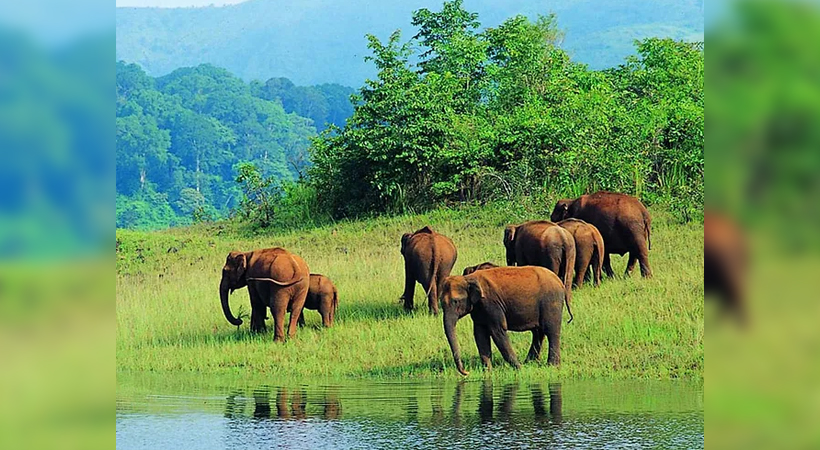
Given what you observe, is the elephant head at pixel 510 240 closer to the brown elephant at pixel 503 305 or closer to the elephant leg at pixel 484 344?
the brown elephant at pixel 503 305

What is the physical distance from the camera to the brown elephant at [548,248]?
13.0 meters

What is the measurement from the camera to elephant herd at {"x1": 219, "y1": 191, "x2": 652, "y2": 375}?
10344 mm

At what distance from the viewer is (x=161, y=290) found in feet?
59.8

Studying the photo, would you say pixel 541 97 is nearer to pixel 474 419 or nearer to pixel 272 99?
pixel 474 419

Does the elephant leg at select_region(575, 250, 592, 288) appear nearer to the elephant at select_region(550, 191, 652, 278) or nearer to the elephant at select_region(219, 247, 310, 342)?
the elephant at select_region(550, 191, 652, 278)

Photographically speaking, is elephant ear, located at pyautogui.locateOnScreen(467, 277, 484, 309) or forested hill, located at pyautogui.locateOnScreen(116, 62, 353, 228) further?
forested hill, located at pyautogui.locateOnScreen(116, 62, 353, 228)

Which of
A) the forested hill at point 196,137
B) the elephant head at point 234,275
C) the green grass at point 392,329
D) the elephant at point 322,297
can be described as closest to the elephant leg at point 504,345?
the green grass at point 392,329

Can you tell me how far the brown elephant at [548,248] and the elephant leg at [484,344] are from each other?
2.41 m

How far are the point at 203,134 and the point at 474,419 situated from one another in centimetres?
6916

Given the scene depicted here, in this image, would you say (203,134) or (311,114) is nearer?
(203,134)

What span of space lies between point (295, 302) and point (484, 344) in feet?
9.99

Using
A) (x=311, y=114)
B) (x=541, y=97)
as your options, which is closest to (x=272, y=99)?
(x=311, y=114)

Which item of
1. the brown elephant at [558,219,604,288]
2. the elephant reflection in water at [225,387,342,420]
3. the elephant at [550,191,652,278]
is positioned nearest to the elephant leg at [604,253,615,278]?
the elephant at [550,191,652,278]

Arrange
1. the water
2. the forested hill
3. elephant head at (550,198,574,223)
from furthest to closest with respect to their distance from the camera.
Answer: the forested hill, elephant head at (550,198,574,223), the water
